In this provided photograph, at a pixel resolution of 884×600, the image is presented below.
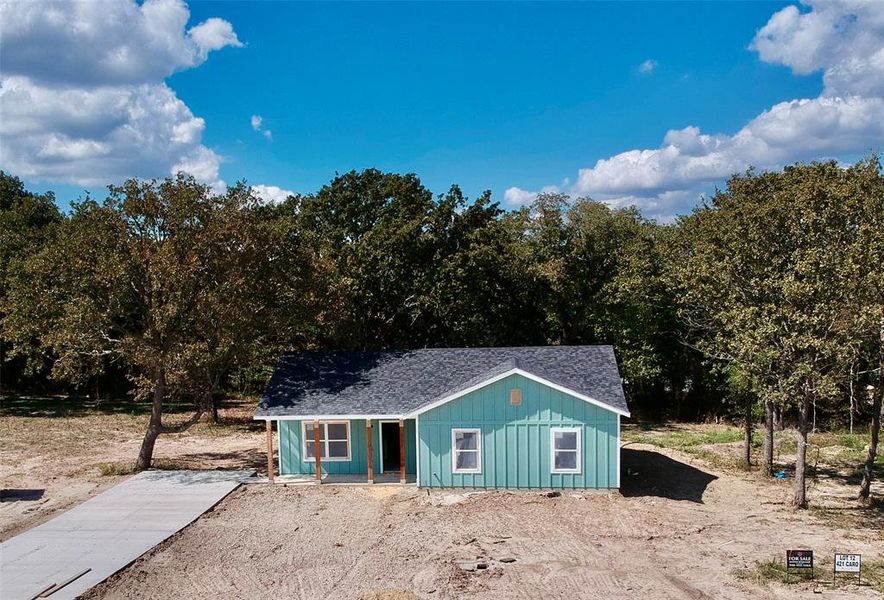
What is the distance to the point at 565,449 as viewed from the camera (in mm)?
18891

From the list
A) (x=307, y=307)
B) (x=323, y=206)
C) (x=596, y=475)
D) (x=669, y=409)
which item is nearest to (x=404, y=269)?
(x=323, y=206)

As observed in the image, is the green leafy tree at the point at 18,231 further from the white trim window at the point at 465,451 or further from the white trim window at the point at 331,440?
the white trim window at the point at 465,451

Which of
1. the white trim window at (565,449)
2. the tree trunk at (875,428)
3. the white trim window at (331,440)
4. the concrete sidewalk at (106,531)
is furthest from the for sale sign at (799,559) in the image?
the concrete sidewalk at (106,531)

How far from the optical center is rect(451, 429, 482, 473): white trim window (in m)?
19.2

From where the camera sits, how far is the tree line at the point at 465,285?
1762 centimetres

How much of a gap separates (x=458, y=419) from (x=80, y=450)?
16.7m

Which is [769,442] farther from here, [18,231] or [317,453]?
[18,231]

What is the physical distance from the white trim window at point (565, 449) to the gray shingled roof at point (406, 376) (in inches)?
50.2

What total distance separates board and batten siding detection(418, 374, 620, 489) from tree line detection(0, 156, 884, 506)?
4650 millimetres

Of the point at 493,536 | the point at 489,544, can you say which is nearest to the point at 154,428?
the point at 493,536

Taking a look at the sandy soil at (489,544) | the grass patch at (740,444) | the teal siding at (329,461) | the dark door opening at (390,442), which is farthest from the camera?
the grass patch at (740,444)

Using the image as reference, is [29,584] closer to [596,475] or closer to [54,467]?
[54,467]

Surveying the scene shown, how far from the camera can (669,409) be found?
37781 mm

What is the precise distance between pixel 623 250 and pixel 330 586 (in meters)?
25.1
